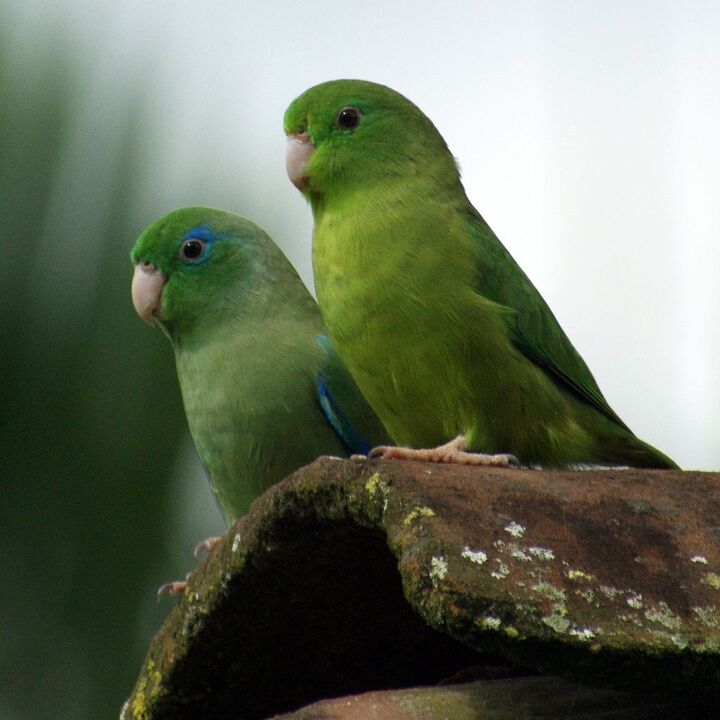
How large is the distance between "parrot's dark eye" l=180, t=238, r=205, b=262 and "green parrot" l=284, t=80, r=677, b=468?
2.12ft

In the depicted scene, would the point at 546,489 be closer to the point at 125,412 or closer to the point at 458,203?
the point at 458,203

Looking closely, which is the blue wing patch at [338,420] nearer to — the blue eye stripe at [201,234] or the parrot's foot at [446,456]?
the blue eye stripe at [201,234]

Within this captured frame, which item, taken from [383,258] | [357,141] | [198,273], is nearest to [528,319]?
[383,258]

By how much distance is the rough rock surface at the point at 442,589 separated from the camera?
1908 mm

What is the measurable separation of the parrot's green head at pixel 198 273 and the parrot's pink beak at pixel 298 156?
63 cm

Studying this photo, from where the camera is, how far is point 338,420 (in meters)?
4.37

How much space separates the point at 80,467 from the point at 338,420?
4.47 feet

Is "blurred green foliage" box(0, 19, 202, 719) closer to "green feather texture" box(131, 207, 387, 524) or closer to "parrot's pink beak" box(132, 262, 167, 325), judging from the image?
"green feather texture" box(131, 207, 387, 524)

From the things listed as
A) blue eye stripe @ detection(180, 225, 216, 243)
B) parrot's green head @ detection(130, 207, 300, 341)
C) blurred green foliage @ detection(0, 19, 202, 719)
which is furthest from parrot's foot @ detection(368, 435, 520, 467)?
blurred green foliage @ detection(0, 19, 202, 719)

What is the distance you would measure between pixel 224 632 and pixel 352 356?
116 cm

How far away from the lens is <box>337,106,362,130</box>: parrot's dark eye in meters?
4.14

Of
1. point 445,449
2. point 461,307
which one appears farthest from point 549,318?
point 445,449

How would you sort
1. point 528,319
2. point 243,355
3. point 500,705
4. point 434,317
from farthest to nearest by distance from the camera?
1. point 243,355
2. point 528,319
3. point 434,317
4. point 500,705

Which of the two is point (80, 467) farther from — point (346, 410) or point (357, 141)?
point (357, 141)
